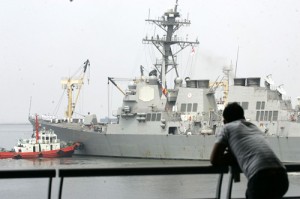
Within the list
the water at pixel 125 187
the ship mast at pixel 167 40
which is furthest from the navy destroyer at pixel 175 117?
the water at pixel 125 187

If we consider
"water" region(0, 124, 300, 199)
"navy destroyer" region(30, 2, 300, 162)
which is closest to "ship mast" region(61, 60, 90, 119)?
"navy destroyer" region(30, 2, 300, 162)

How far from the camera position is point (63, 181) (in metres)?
4.12

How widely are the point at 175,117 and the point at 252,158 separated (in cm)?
2839

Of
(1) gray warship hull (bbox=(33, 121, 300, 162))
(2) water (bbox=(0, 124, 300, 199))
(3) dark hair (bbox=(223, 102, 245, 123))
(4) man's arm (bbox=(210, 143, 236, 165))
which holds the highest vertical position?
(3) dark hair (bbox=(223, 102, 245, 123))

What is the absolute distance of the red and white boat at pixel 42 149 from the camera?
34.9m

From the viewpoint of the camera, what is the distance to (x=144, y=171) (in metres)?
4.24

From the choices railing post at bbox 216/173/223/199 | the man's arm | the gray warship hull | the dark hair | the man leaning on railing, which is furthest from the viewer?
the gray warship hull

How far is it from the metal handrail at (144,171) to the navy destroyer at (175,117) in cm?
2312

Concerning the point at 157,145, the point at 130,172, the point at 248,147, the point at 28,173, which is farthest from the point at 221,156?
the point at 157,145

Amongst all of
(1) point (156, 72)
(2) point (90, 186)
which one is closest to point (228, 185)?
(2) point (90, 186)

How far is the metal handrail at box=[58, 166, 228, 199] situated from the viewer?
4078 millimetres

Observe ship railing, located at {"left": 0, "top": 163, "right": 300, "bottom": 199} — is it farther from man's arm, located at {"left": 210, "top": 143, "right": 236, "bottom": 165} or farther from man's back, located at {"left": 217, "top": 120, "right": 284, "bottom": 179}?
man's back, located at {"left": 217, "top": 120, "right": 284, "bottom": 179}

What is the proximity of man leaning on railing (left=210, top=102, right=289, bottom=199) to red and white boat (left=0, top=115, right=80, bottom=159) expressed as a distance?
31.8 meters

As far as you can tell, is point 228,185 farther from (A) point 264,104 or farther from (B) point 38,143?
(B) point 38,143
